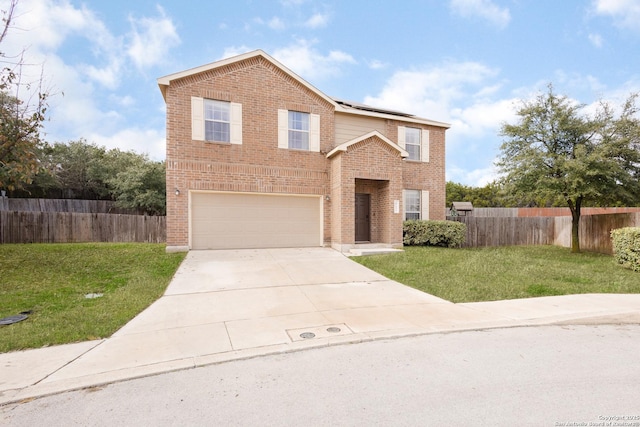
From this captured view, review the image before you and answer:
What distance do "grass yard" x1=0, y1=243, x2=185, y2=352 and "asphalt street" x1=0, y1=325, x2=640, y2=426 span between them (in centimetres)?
213

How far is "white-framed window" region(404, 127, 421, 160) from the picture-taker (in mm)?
15398

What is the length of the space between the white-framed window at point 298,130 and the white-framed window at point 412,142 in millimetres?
4505

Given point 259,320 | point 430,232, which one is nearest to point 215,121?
point 259,320

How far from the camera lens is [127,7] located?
1070 cm

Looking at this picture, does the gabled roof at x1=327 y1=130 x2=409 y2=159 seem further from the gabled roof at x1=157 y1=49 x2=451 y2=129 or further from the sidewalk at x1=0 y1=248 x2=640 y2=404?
the sidewalk at x1=0 y1=248 x2=640 y2=404

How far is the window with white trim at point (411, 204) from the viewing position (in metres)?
15.2

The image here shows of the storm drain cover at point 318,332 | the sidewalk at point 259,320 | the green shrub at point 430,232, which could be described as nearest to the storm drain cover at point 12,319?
the sidewalk at point 259,320

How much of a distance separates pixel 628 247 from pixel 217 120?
14393 millimetres

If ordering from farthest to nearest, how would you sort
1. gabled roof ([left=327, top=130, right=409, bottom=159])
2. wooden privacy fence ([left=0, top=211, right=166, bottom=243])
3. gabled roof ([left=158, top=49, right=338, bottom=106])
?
1. wooden privacy fence ([left=0, top=211, right=166, bottom=243])
2. gabled roof ([left=327, top=130, right=409, bottom=159])
3. gabled roof ([left=158, top=49, right=338, bottom=106])

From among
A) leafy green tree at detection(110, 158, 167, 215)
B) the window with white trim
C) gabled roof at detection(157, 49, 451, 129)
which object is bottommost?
the window with white trim

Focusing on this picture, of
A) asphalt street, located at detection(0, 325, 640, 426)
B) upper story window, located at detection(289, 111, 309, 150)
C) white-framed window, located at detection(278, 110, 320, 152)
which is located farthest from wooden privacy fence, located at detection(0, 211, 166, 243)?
asphalt street, located at detection(0, 325, 640, 426)

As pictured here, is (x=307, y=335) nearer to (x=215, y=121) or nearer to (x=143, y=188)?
(x=215, y=121)

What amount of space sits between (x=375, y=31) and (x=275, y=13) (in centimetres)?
401

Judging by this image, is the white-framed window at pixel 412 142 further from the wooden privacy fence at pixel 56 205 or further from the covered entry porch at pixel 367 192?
the wooden privacy fence at pixel 56 205
